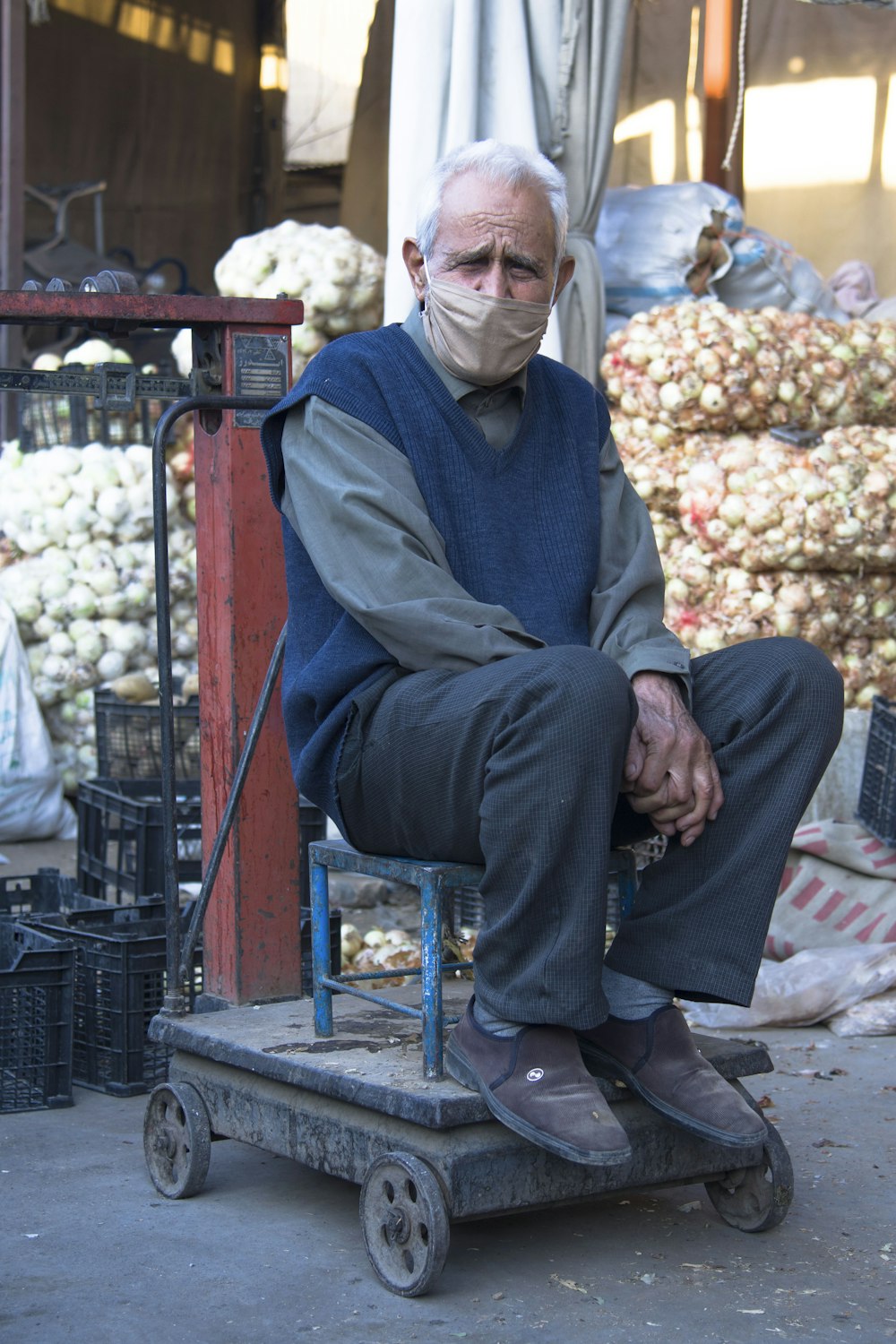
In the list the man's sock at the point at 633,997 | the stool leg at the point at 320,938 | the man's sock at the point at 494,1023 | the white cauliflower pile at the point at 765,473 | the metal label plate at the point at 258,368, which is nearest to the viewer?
the man's sock at the point at 494,1023

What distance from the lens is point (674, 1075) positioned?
2574 mm

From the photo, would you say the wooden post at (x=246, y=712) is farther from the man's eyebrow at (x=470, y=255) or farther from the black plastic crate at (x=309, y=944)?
the man's eyebrow at (x=470, y=255)

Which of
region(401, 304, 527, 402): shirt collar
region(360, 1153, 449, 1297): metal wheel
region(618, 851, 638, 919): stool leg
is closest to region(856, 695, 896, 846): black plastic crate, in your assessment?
region(618, 851, 638, 919): stool leg

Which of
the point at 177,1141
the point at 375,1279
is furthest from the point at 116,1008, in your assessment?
the point at 375,1279

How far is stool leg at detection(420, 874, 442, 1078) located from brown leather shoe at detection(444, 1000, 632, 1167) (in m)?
0.07

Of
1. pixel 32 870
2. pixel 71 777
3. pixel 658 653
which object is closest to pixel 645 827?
pixel 658 653

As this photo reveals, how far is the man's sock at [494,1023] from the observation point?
2469 millimetres

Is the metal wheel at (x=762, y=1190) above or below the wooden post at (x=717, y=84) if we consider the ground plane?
below

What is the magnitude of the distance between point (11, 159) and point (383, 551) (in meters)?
5.23

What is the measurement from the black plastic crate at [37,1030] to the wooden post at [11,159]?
4105mm

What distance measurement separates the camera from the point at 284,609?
11.3ft

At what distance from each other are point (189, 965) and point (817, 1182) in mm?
1261

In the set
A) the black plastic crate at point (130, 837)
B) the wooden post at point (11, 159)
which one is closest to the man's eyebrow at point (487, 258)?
the black plastic crate at point (130, 837)

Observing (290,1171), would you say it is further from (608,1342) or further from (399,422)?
(399,422)
